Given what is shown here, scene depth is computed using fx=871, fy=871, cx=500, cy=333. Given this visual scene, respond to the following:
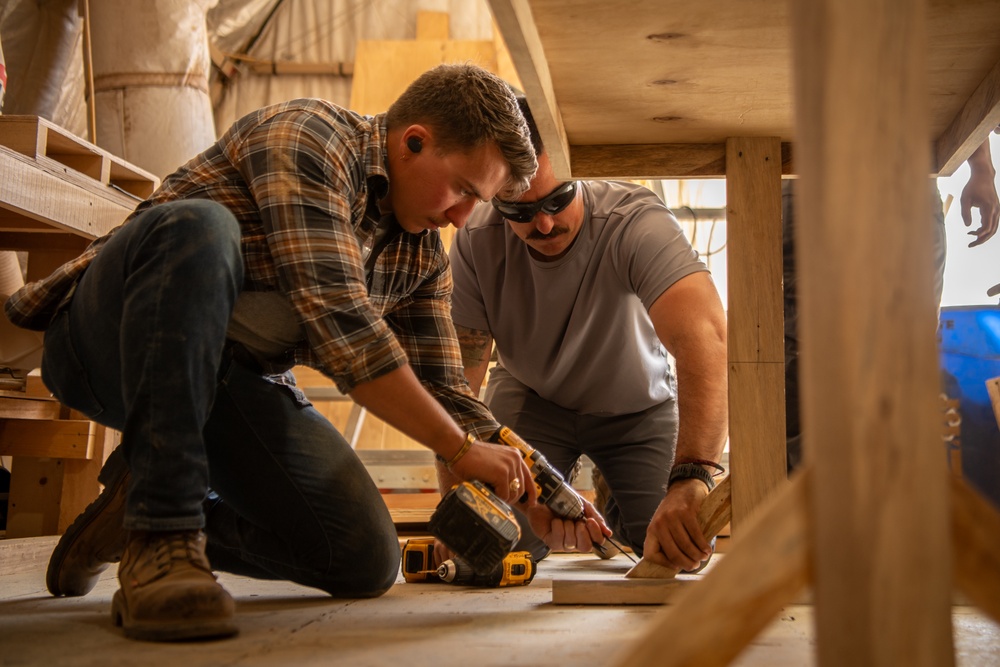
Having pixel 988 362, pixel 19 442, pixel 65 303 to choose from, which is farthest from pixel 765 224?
pixel 988 362

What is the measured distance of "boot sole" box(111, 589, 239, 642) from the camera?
4.04 feet

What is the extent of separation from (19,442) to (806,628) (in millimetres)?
2180

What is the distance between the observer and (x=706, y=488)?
200 centimetres

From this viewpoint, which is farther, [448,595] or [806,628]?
[448,595]

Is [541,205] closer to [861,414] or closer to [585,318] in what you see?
[585,318]

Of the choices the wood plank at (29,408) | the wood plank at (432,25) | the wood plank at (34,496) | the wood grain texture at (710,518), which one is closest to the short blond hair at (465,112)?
the wood grain texture at (710,518)

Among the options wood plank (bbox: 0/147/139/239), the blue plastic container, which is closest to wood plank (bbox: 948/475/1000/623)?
wood plank (bbox: 0/147/139/239)

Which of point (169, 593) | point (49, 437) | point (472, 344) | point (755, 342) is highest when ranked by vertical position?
point (472, 344)

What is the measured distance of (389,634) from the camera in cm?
135

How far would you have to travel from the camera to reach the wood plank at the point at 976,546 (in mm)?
806

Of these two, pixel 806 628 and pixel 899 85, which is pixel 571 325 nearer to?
pixel 806 628

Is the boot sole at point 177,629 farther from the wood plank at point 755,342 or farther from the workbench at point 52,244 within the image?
the workbench at point 52,244

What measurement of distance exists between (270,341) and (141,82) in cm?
246

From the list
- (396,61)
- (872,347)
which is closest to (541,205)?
(872,347)
